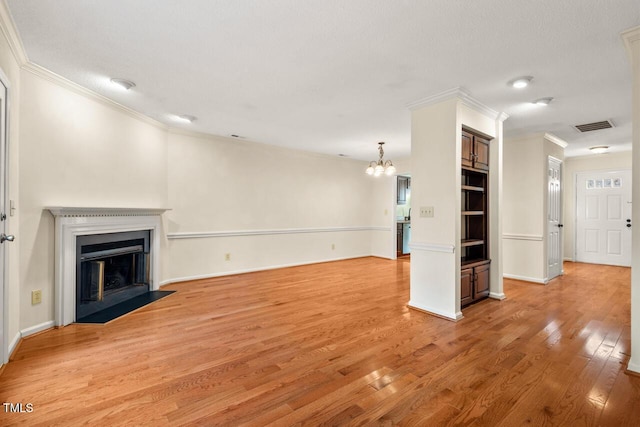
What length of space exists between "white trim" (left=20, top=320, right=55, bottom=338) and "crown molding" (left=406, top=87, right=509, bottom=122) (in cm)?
436

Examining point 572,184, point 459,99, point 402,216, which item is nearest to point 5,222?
point 459,99

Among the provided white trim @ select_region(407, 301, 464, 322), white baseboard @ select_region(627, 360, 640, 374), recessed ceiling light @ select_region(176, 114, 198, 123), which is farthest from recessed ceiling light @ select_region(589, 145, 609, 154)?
recessed ceiling light @ select_region(176, 114, 198, 123)

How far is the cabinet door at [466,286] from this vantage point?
3547 mm

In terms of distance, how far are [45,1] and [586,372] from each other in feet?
14.4

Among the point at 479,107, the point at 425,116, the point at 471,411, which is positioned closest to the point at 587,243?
the point at 479,107

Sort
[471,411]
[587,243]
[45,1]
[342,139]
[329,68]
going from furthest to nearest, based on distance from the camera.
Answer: [587,243]
[342,139]
[329,68]
[45,1]
[471,411]

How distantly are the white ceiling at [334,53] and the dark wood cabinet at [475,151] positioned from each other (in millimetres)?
417

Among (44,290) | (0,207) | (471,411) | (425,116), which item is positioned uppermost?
(425,116)

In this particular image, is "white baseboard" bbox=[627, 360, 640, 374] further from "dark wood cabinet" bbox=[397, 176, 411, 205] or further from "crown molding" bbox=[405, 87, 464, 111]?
"dark wood cabinet" bbox=[397, 176, 411, 205]

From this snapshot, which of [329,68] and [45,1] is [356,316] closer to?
[329,68]

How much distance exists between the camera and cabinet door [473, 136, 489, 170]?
146 inches

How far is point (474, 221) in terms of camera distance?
13.8 ft

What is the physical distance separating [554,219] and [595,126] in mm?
1660

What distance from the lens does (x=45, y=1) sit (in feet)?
6.23
